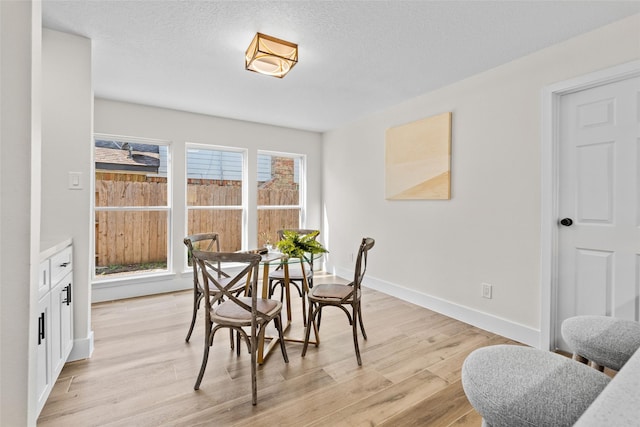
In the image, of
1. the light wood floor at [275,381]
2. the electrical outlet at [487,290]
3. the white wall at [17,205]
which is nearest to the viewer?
the white wall at [17,205]

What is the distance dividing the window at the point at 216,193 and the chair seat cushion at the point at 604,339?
4.02 m

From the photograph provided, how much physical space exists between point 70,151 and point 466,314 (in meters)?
3.72

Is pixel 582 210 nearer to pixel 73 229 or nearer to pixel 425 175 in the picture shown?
pixel 425 175

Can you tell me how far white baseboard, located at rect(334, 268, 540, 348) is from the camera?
2.54 metres

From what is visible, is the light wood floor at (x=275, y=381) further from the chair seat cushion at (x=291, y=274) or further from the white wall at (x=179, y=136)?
the white wall at (x=179, y=136)

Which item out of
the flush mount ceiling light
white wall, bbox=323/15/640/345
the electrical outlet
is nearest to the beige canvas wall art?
white wall, bbox=323/15/640/345

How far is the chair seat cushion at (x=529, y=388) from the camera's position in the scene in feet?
2.91

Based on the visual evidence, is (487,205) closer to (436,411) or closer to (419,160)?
(419,160)

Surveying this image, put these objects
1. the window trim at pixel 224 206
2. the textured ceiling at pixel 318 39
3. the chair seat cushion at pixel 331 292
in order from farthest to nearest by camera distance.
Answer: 1. the window trim at pixel 224 206
2. the chair seat cushion at pixel 331 292
3. the textured ceiling at pixel 318 39

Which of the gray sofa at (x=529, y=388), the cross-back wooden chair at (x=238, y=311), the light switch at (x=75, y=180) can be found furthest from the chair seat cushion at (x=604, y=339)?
the light switch at (x=75, y=180)

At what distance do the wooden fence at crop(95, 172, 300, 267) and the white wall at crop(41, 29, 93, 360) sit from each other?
5.42ft

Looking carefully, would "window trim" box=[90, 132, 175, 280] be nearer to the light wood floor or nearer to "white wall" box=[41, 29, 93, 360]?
the light wood floor

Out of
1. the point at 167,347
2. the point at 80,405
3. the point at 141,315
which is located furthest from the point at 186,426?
the point at 141,315

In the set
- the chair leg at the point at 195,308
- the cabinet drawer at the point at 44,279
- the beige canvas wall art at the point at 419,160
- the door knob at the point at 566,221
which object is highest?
the beige canvas wall art at the point at 419,160
